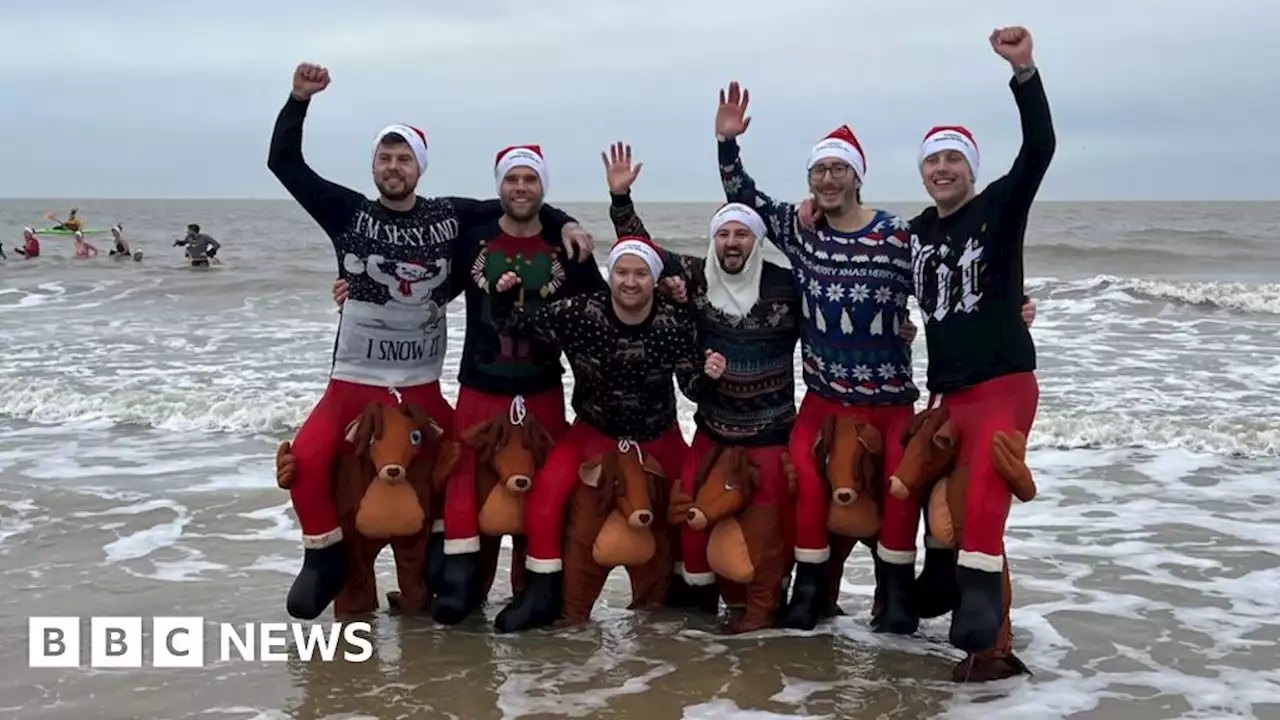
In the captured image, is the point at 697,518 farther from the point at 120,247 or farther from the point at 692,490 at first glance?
the point at 120,247

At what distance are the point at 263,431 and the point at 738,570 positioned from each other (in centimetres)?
646

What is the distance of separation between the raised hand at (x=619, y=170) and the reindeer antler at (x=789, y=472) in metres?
1.39

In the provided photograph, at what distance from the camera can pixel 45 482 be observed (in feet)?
25.8

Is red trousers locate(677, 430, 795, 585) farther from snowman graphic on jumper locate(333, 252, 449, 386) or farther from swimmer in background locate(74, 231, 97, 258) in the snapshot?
swimmer in background locate(74, 231, 97, 258)

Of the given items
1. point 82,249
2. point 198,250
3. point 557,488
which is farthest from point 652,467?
point 82,249

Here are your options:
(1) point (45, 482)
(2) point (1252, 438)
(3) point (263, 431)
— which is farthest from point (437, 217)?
(2) point (1252, 438)

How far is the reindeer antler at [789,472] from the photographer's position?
4.76 metres

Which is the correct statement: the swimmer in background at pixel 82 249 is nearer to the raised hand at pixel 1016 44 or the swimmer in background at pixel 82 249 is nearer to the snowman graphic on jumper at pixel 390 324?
the snowman graphic on jumper at pixel 390 324

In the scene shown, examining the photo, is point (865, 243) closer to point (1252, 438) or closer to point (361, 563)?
point (361, 563)

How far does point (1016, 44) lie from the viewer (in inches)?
163

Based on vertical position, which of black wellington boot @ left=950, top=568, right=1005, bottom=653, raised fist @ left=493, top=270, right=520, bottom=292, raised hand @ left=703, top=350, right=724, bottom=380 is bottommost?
black wellington boot @ left=950, top=568, right=1005, bottom=653

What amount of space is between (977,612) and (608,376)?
1.77 m

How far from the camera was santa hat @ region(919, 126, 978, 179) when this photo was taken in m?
4.46

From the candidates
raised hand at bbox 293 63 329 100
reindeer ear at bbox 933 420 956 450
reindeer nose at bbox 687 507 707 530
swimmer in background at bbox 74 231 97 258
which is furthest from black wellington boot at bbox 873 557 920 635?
swimmer in background at bbox 74 231 97 258
